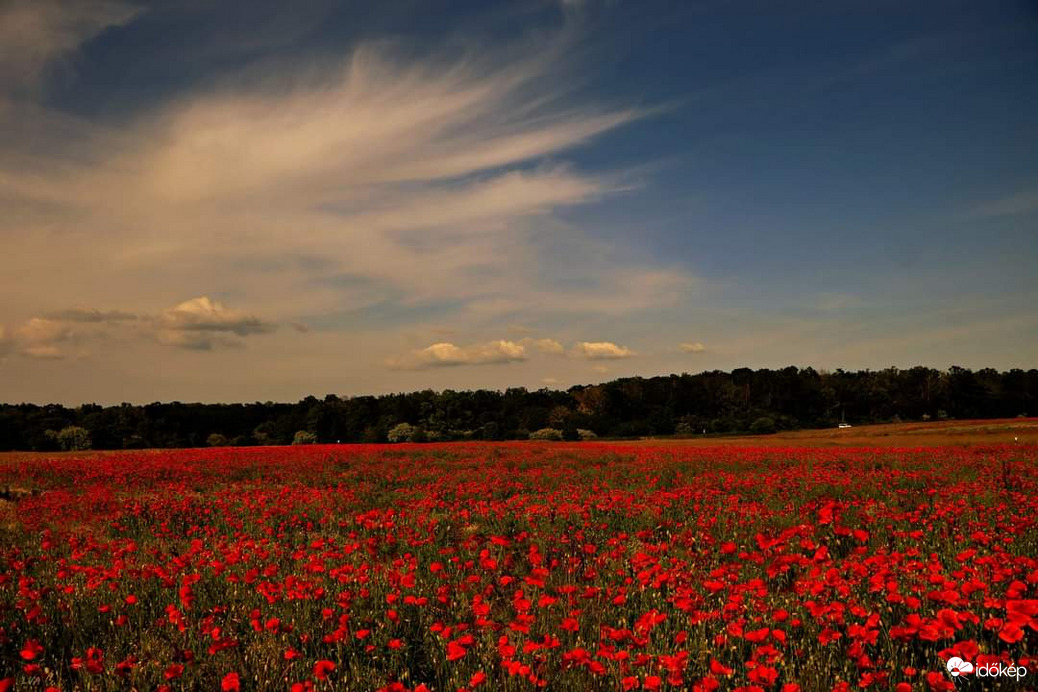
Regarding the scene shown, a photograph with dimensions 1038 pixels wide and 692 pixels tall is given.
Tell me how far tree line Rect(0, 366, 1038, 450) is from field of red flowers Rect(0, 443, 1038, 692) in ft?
175

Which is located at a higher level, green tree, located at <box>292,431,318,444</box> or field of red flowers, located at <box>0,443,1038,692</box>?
field of red flowers, located at <box>0,443,1038,692</box>

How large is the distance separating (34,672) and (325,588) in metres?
2.33

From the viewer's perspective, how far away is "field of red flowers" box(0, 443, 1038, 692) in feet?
13.5

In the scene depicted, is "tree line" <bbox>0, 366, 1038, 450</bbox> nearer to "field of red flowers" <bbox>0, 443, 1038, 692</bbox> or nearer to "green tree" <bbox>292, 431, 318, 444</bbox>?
"green tree" <bbox>292, 431, 318, 444</bbox>

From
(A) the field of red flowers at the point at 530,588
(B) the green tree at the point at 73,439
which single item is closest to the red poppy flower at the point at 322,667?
(A) the field of red flowers at the point at 530,588

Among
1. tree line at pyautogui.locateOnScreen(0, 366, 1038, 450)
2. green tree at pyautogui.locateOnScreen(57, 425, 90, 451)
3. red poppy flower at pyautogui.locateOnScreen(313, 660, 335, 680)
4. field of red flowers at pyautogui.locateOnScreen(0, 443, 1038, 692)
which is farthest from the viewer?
tree line at pyautogui.locateOnScreen(0, 366, 1038, 450)

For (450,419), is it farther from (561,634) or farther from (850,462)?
(561,634)

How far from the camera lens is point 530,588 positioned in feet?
20.6

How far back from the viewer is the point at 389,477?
59.6 ft

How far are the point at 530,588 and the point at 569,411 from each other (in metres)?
77.6

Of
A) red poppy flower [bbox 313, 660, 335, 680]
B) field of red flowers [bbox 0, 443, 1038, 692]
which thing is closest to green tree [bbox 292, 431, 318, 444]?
field of red flowers [bbox 0, 443, 1038, 692]

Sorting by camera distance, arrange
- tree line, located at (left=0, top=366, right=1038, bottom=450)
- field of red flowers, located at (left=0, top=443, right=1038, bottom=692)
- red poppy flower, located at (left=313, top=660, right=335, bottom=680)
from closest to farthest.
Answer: red poppy flower, located at (left=313, top=660, right=335, bottom=680) < field of red flowers, located at (left=0, top=443, right=1038, bottom=692) < tree line, located at (left=0, top=366, right=1038, bottom=450)

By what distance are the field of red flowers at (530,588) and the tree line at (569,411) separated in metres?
53.3

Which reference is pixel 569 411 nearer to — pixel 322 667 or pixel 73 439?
pixel 73 439
